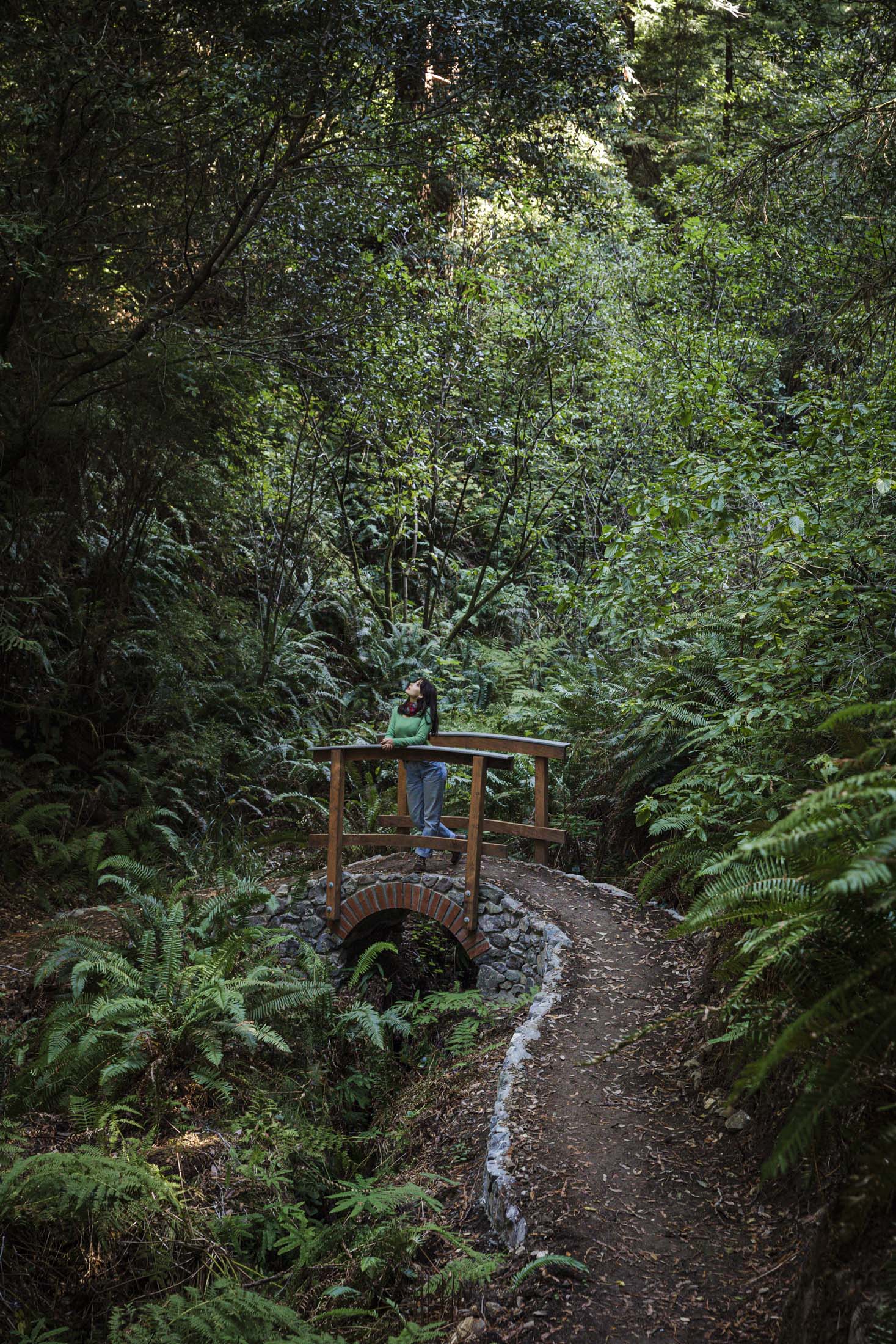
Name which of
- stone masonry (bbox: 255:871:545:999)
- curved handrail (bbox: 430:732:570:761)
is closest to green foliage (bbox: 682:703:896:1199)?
stone masonry (bbox: 255:871:545:999)

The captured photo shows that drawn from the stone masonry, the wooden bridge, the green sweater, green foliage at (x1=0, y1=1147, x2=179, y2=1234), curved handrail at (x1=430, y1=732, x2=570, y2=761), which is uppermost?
the green sweater

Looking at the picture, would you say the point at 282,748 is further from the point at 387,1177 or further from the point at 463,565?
the point at 463,565

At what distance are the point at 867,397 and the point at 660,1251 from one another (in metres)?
5.80

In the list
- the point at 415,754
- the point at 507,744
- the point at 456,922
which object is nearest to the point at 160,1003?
the point at 456,922

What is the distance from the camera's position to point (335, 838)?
7922 millimetres

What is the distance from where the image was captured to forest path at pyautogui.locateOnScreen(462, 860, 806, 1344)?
330cm

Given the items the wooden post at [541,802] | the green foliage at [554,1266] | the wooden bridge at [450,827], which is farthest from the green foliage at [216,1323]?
the wooden post at [541,802]

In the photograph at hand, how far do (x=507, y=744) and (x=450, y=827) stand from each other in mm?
972

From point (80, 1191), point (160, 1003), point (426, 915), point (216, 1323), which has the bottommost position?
point (216, 1323)

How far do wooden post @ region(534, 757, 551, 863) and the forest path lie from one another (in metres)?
2.44

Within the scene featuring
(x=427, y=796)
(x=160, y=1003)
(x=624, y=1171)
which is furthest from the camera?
(x=427, y=796)

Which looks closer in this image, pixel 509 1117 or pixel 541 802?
pixel 509 1117

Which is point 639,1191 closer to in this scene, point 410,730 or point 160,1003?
point 160,1003

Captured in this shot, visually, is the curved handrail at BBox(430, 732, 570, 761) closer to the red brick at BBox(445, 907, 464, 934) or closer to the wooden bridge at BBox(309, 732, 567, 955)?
the wooden bridge at BBox(309, 732, 567, 955)
